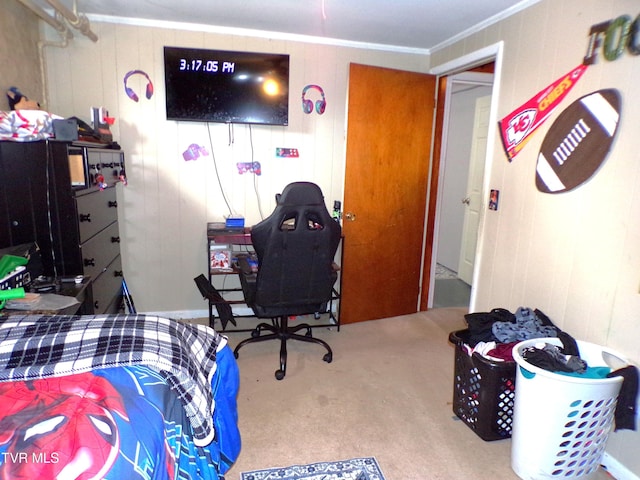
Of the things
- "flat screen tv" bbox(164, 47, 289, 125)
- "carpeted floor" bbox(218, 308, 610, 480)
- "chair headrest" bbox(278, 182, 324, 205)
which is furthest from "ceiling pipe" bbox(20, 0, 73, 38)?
"carpeted floor" bbox(218, 308, 610, 480)

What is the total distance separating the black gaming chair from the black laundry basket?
0.86 metres

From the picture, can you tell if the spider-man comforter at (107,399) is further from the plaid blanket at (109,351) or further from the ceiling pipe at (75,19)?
the ceiling pipe at (75,19)

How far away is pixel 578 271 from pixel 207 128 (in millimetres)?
2620

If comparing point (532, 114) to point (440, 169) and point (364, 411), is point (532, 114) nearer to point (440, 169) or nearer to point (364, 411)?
point (440, 169)

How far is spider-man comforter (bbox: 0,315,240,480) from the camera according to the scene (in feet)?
2.83

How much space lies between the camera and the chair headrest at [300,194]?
2.33m

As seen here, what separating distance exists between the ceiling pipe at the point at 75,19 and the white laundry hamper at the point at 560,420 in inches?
116

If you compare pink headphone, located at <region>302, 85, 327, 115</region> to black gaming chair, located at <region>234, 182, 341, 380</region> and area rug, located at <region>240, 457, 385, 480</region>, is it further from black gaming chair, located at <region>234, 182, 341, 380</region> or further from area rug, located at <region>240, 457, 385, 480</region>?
area rug, located at <region>240, 457, 385, 480</region>

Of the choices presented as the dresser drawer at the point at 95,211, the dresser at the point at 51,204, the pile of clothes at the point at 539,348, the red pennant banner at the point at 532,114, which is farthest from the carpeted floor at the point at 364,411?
the red pennant banner at the point at 532,114

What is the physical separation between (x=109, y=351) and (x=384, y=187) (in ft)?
8.41

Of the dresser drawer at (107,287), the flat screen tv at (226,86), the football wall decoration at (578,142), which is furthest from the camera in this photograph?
the flat screen tv at (226,86)

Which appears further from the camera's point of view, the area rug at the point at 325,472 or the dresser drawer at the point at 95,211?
the dresser drawer at the point at 95,211

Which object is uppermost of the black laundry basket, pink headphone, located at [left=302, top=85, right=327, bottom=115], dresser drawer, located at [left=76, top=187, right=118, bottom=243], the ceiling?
the ceiling

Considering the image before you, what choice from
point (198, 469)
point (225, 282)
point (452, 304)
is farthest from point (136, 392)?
point (452, 304)
